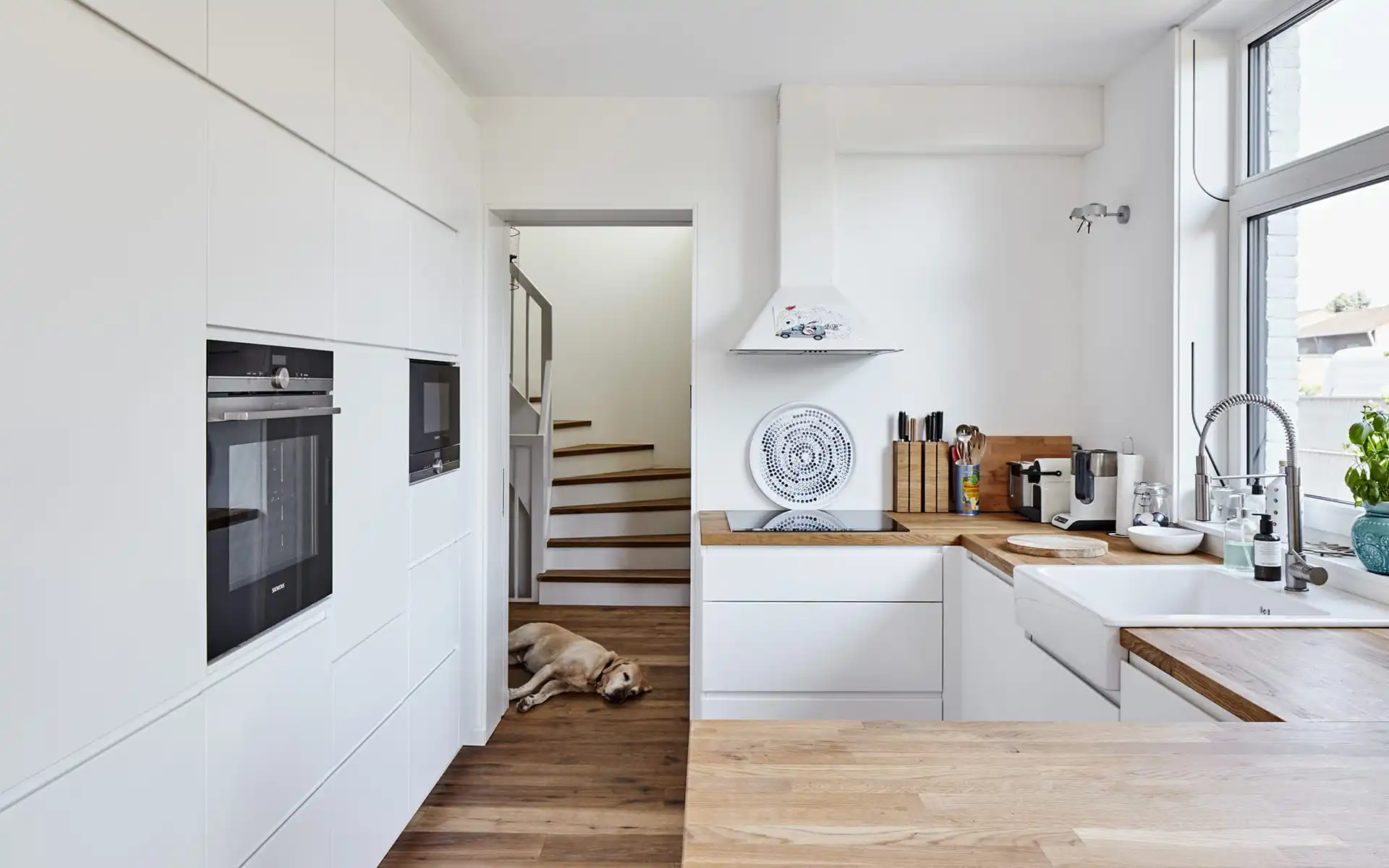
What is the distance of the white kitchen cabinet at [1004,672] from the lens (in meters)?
1.94

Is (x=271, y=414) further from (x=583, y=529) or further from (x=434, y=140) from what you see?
(x=583, y=529)

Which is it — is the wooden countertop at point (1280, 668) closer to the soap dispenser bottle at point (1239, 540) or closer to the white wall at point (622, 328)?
the soap dispenser bottle at point (1239, 540)

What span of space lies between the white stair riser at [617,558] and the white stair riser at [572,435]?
94 cm

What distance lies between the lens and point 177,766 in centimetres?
139

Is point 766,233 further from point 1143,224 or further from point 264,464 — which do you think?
point 264,464

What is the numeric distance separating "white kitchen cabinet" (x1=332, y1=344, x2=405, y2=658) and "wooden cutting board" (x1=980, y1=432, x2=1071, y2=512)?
7.18ft

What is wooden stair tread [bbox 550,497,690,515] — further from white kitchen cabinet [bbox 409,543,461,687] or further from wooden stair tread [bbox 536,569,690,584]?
white kitchen cabinet [bbox 409,543,461,687]

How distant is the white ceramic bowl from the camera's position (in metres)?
2.49

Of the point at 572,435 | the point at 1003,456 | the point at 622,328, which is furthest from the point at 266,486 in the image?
the point at 622,328

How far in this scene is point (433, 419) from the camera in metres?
2.76

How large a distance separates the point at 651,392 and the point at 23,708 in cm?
505

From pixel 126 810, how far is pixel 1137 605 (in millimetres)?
2320

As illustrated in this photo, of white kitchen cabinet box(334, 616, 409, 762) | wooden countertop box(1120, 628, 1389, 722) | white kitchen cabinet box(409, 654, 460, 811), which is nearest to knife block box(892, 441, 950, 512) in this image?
wooden countertop box(1120, 628, 1389, 722)

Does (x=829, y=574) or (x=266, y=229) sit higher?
(x=266, y=229)
